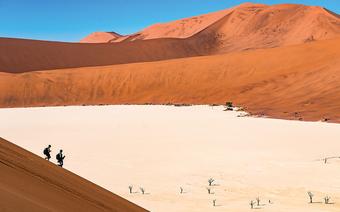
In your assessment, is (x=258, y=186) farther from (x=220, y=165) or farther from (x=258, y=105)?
(x=258, y=105)

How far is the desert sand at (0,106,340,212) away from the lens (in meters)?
10.4

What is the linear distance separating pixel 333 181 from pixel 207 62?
65770 mm

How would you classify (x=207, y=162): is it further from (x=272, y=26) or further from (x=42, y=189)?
(x=272, y=26)

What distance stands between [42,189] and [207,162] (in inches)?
444

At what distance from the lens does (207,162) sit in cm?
1570

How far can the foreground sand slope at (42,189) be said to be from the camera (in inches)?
149

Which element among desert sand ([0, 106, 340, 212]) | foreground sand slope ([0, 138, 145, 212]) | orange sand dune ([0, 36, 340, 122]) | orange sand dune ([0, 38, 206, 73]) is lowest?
foreground sand slope ([0, 138, 145, 212])

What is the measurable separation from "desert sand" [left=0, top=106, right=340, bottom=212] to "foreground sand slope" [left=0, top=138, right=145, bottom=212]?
358 cm

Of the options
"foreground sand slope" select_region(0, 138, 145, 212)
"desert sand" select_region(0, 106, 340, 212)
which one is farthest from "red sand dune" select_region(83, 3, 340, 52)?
"foreground sand slope" select_region(0, 138, 145, 212)

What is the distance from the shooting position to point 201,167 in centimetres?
1473

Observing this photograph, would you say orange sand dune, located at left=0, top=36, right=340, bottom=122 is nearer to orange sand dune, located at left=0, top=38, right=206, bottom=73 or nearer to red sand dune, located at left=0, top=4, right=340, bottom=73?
orange sand dune, located at left=0, top=38, right=206, bottom=73

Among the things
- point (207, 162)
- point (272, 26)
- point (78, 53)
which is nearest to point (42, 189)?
point (207, 162)

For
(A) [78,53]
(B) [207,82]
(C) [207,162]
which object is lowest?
(C) [207,162]

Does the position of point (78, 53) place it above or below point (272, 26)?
below
